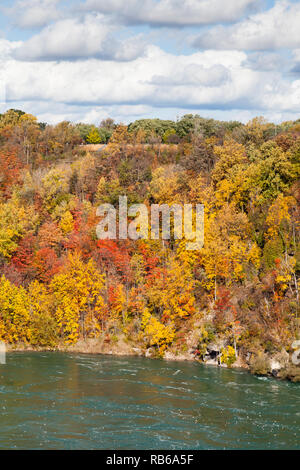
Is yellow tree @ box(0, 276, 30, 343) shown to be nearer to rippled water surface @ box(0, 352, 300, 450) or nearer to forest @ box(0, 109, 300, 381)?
forest @ box(0, 109, 300, 381)

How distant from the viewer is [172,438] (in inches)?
1414

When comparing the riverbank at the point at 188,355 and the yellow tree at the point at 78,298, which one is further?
the yellow tree at the point at 78,298

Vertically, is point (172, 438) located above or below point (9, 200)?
below

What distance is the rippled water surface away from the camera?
35.4 metres

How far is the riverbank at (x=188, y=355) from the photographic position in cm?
5316

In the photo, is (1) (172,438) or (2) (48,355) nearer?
(1) (172,438)

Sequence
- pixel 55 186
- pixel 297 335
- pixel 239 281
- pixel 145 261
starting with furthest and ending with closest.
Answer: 1. pixel 55 186
2. pixel 145 261
3. pixel 239 281
4. pixel 297 335

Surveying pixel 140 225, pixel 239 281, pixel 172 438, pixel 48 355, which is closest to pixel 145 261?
pixel 140 225

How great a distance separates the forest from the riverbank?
0.15 metres

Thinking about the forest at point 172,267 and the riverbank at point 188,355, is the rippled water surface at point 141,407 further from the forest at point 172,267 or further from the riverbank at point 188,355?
A: the forest at point 172,267

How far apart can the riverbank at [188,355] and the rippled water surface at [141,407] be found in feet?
4.63

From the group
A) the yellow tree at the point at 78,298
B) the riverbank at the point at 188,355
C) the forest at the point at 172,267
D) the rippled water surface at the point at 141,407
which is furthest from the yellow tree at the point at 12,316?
the rippled water surface at the point at 141,407

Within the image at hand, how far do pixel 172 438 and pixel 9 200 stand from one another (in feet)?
210
